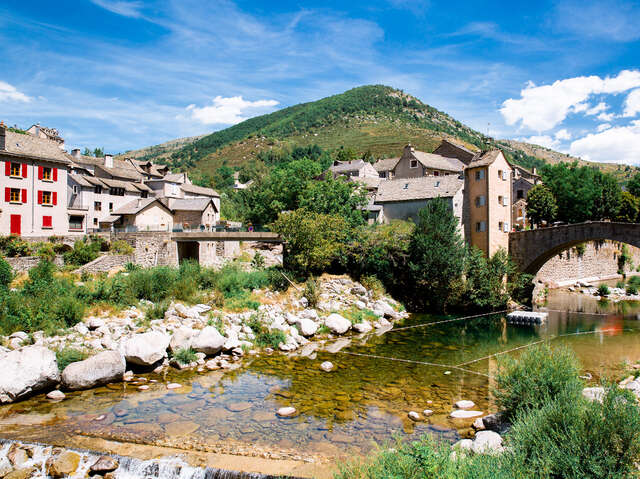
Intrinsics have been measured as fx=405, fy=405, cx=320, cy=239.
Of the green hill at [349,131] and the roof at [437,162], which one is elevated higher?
the green hill at [349,131]

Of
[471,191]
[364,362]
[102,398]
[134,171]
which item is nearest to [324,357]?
[364,362]

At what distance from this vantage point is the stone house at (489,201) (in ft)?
110

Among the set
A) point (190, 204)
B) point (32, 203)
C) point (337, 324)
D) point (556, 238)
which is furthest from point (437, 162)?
point (32, 203)

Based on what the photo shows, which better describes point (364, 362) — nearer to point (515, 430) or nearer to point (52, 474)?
point (515, 430)

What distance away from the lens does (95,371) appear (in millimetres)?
14625

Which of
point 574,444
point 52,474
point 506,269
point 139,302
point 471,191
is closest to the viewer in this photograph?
point 574,444

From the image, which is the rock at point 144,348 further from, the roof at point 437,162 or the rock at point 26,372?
the roof at point 437,162

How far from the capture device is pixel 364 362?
18.1 meters

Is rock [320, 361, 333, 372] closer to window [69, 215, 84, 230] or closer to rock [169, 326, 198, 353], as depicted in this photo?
rock [169, 326, 198, 353]

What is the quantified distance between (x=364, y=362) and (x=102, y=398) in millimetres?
10323

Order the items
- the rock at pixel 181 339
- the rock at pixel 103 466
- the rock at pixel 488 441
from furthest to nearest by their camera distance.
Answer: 1. the rock at pixel 181 339
2. the rock at pixel 103 466
3. the rock at pixel 488 441

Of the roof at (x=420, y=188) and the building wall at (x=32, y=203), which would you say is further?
the roof at (x=420, y=188)

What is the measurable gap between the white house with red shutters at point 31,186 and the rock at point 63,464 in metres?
25.9

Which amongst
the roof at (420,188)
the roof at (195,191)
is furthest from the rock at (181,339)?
the roof at (195,191)
